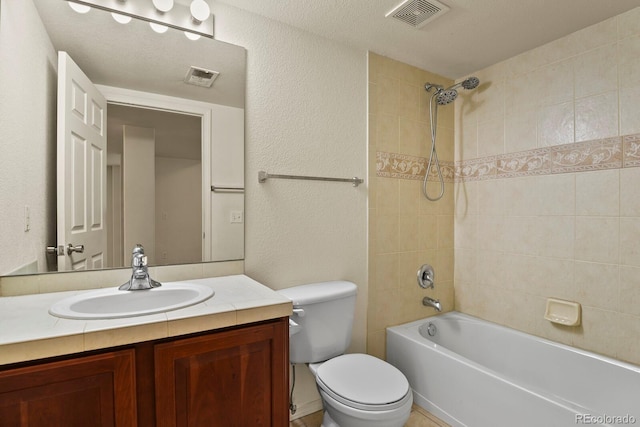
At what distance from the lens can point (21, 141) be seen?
3.91 feet

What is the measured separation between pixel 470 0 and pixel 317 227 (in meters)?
1.38

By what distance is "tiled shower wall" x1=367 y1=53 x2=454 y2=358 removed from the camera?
6.97 feet

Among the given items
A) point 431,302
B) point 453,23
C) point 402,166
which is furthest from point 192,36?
point 431,302

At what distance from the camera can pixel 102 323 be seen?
91 centimetres

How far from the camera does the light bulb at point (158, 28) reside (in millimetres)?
1456

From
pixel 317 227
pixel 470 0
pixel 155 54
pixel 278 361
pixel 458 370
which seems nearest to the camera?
pixel 278 361

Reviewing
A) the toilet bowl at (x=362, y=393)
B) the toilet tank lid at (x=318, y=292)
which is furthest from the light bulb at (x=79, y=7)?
the toilet bowl at (x=362, y=393)

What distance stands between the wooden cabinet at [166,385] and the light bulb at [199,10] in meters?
1.40

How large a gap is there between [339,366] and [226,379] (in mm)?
723

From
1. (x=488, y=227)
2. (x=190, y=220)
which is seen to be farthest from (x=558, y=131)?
(x=190, y=220)

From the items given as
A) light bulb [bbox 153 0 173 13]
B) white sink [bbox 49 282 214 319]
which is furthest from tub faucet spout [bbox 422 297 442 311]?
light bulb [bbox 153 0 173 13]

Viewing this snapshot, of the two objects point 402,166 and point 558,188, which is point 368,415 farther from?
point 558,188

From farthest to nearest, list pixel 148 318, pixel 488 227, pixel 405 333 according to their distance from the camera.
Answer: pixel 488 227 < pixel 405 333 < pixel 148 318

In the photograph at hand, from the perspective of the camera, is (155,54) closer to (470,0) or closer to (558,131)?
(470,0)
